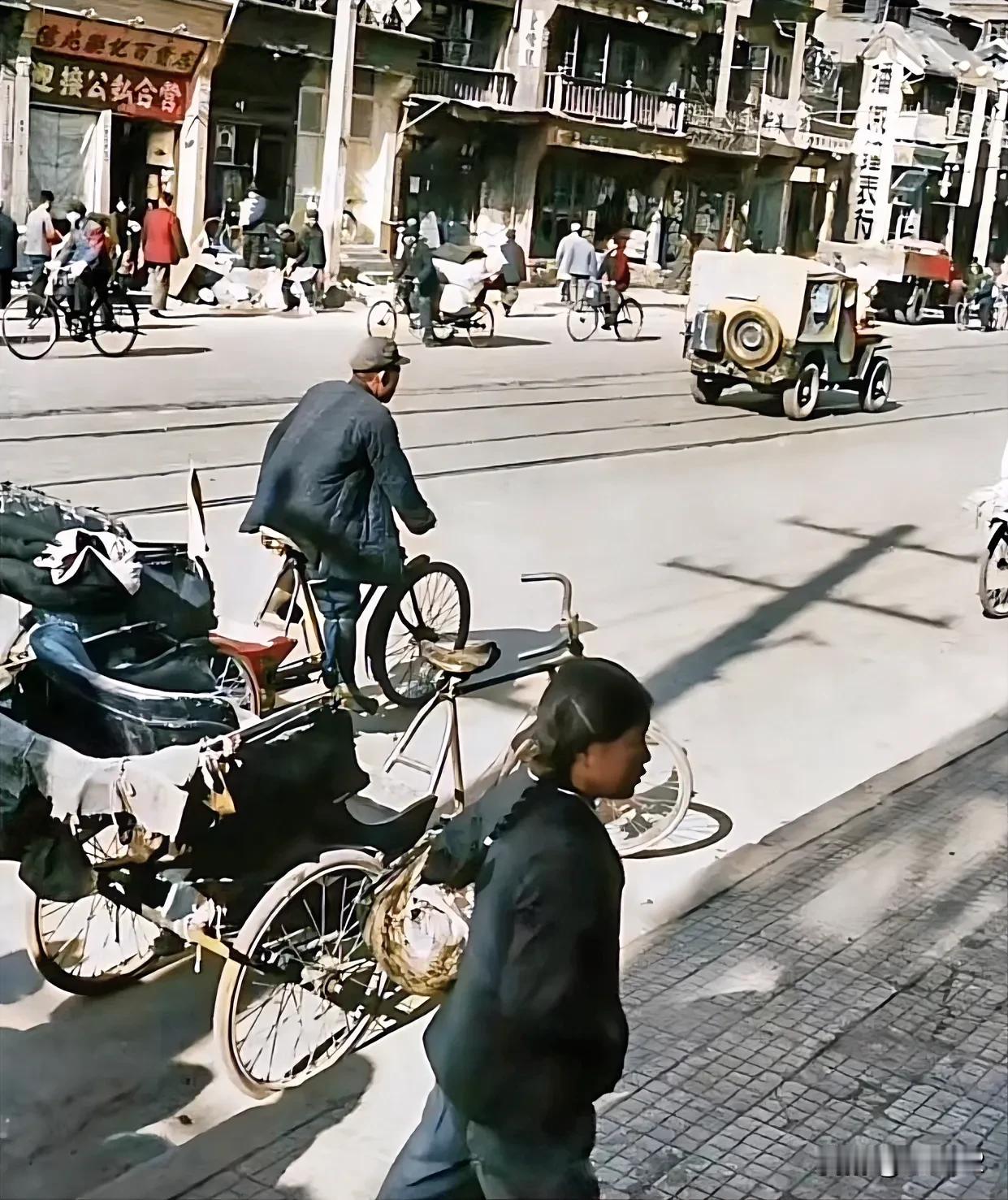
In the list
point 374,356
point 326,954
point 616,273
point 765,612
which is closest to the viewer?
point 326,954

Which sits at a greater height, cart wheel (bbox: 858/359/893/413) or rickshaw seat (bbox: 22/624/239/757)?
cart wheel (bbox: 858/359/893/413)

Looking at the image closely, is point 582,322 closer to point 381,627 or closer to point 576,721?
point 381,627

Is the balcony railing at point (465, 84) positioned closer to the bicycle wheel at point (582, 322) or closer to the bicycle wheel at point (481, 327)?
the bicycle wheel at point (582, 322)

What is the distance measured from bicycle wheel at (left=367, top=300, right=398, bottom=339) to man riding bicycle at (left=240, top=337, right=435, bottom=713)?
0.15 m

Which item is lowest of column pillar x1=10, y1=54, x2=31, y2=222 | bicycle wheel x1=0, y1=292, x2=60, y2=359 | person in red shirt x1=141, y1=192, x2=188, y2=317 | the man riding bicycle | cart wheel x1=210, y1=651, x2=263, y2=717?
cart wheel x1=210, y1=651, x2=263, y2=717

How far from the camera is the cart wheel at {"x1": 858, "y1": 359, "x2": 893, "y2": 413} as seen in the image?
27.4 feet

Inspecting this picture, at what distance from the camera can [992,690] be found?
735 cm

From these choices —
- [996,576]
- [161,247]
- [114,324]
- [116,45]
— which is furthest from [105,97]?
[996,576]

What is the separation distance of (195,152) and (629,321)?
193cm

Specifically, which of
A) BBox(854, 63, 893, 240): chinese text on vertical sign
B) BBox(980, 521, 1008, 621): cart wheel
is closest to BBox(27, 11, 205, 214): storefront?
BBox(854, 63, 893, 240): chinese text on vertical sign

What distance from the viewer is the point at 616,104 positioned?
527 cm

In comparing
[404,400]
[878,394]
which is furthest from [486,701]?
[878,394]

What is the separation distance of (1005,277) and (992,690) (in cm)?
182

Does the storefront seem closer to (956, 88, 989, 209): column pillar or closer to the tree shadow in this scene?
the tree shadow
